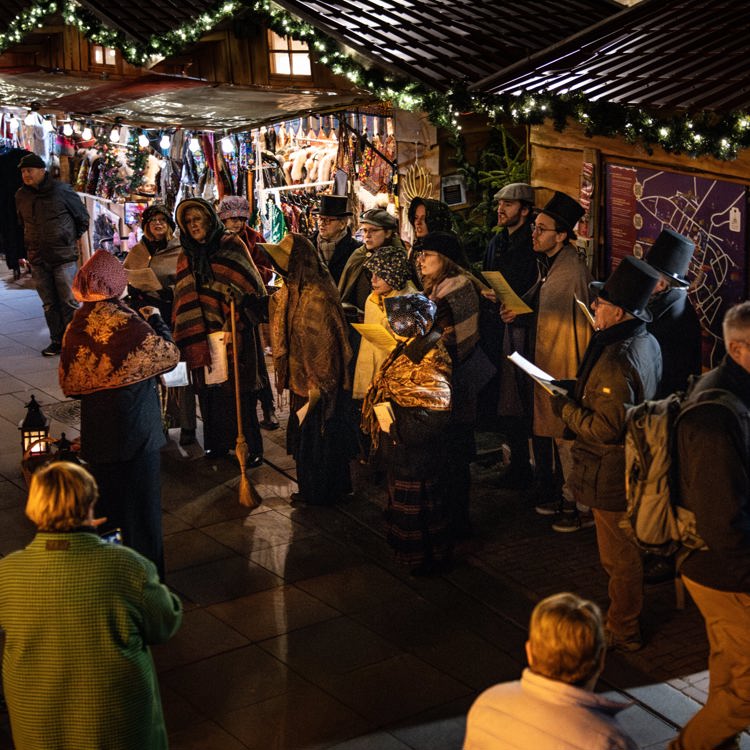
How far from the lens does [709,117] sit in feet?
24.6

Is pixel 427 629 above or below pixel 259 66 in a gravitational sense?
below

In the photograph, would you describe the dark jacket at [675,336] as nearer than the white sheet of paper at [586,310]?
Yes

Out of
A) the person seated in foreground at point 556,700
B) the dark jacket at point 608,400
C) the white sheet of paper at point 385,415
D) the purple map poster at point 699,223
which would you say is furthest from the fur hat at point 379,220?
the person seated in foreground at point 556,700

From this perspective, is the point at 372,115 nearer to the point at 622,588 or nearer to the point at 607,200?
the point at 607,200

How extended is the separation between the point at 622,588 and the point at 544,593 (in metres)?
0.88

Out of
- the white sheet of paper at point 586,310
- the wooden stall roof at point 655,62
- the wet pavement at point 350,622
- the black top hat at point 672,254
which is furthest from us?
the white sheet of paper at point 586,310

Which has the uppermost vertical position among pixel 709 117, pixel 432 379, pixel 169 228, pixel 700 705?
pixel 709 117

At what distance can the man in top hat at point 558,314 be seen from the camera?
8555 mm

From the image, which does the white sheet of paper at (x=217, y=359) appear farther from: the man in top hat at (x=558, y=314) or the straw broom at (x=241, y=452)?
the man in top hat at (x=558, y=314)

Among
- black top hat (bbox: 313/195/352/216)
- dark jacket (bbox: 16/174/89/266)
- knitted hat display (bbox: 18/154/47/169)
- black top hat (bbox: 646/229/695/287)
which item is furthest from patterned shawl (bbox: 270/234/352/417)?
knitted hat display (bbox: 18/154/47/169)

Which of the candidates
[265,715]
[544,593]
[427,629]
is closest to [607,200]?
[544,593]

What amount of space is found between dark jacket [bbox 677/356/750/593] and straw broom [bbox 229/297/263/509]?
4.42 meters

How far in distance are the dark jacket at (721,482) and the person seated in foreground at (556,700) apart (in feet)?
5.17

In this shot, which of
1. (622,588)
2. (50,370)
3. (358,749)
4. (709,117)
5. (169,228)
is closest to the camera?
(358,749)
